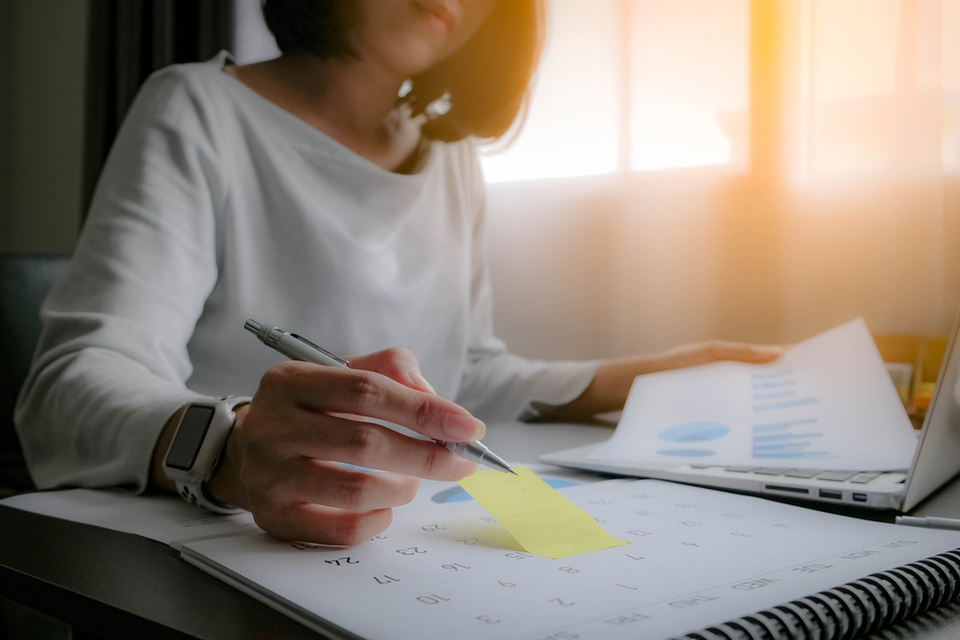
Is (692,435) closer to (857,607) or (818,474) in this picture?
(818,474)

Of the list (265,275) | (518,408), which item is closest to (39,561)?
(265,275)

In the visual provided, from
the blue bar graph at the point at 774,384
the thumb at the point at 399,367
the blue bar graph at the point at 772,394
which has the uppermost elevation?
the thumb at the point at 399,367

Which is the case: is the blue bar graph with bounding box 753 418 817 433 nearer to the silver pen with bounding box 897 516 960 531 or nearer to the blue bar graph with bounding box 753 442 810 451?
the blue bar graph with bounding box 753 442 810 451

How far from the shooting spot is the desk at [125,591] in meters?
0.26

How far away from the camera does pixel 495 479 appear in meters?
0.40

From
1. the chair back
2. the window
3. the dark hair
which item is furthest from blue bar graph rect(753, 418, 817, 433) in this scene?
the chair back

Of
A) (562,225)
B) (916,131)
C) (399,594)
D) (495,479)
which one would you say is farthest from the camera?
(562,225)

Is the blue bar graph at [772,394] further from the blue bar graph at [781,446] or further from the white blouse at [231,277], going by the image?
the white blouse at [231,277]

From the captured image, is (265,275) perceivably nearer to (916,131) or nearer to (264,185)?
(264,185)

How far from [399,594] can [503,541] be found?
9 centimetres

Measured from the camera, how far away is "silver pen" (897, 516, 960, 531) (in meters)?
0.40

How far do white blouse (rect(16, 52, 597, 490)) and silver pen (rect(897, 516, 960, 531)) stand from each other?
47 cm

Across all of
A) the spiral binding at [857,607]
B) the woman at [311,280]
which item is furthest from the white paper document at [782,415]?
the spiral binding at [857,607]

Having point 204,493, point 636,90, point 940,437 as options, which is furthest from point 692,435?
point 636,90
